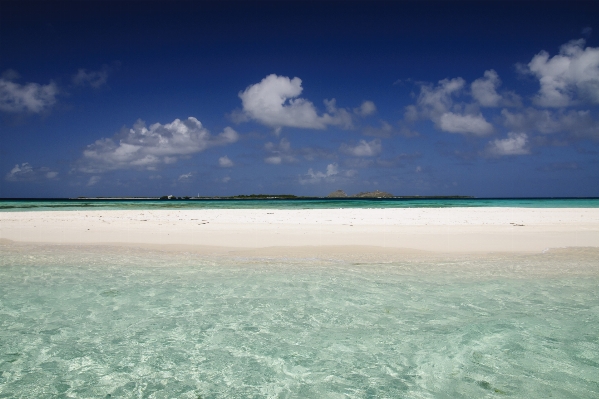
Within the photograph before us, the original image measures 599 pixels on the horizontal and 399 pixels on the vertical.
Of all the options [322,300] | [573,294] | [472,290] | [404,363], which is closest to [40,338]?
[322,300]

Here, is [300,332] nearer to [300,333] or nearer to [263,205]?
[300,333]

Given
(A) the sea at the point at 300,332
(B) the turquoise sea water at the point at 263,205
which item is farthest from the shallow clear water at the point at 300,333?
(B) the turquoise sea water at the point at 263,205

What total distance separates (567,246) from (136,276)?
13.2 meters

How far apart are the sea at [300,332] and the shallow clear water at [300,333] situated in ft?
0.07

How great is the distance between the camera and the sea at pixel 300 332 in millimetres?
3721

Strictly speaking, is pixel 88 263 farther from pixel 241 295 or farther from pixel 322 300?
pixel 322 300

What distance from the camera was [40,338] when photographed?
4.78 m

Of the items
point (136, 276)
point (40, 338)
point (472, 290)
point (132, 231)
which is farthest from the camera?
point (132, 231)

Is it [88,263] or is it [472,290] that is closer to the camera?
[472,290]

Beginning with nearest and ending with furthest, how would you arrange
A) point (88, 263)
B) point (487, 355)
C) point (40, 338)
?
point (487, 355), point (40, 338), point (88, 263)

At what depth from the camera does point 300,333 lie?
16.4 feet

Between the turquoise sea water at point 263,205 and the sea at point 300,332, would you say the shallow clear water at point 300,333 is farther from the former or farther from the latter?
the turquoise sea water at point 263,205

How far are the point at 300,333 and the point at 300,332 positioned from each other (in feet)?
0.12

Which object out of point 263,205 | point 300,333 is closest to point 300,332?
point 300,333
